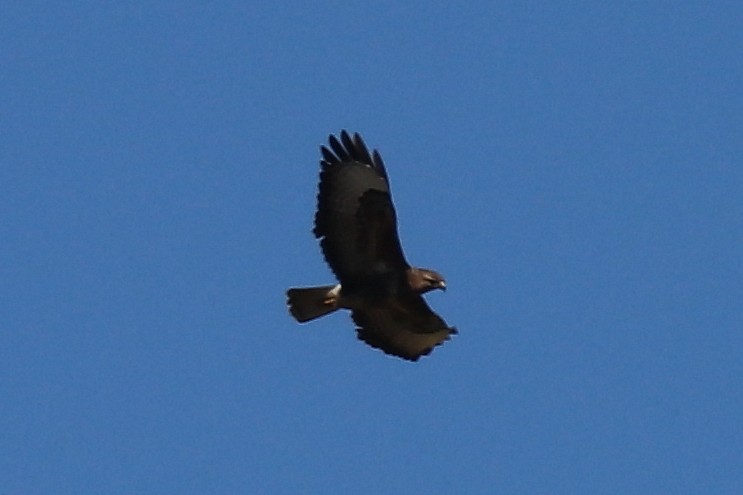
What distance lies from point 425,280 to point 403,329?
92 cm

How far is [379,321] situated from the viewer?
2727 centimetres

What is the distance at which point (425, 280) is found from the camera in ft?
87.1

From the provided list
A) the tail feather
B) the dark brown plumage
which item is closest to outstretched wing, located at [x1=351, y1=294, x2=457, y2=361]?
the dark brown plumage

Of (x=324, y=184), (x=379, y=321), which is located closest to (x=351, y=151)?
(x=324, y=184)

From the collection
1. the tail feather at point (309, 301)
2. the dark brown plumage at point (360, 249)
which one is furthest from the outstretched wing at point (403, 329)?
the tail feather at point (309, 301)

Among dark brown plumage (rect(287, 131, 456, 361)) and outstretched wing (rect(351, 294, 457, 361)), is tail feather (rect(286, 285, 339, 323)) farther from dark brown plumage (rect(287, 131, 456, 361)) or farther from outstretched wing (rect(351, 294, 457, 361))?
outstretched wing (rect(351, 294, 457, 361))

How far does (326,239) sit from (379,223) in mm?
522

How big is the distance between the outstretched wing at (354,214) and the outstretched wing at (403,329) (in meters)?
0.71

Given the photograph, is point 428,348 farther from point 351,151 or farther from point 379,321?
point 351,151

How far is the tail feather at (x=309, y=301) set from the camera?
26516mm

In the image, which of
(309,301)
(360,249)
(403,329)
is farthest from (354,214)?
(403,329)

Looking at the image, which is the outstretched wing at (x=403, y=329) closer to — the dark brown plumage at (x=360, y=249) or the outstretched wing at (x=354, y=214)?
the dark brown plumage at (x=360, y=249)

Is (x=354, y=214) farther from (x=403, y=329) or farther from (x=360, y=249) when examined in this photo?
(x=403, y=329)

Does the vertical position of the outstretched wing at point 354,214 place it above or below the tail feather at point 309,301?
above
